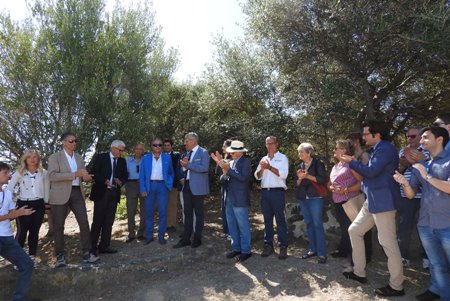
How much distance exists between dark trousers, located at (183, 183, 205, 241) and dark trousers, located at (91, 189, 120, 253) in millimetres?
1362

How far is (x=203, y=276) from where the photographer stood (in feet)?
19.6

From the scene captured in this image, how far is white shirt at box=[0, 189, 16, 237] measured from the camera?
510cm

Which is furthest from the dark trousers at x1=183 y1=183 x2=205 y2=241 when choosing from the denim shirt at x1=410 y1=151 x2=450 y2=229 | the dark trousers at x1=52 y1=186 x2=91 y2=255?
the denim shirt at x1=410 y1=151 x2=450 y2=229

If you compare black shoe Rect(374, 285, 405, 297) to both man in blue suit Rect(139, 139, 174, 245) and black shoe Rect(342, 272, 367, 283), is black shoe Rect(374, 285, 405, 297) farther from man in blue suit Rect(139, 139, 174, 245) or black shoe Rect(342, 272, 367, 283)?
man in blue suit Rect(139, 139, 174, 245)

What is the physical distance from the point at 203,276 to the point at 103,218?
90.8 inches

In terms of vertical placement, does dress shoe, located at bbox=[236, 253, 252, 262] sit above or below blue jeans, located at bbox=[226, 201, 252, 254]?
below

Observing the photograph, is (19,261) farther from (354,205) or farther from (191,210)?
(354,205)

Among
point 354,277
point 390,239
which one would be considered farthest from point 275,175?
point 390,239

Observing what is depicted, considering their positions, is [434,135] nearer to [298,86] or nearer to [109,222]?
[298,86]

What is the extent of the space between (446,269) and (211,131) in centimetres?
740

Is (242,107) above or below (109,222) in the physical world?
above

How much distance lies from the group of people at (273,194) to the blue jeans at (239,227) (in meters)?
0.02

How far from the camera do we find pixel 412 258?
601 centimetres

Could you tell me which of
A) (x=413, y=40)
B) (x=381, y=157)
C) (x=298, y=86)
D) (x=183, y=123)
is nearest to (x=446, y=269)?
(x=381, y=157)
